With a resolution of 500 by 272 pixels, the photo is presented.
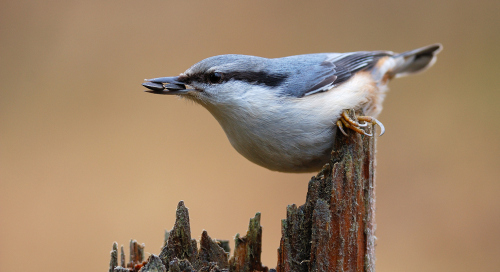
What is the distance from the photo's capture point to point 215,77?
240 cm

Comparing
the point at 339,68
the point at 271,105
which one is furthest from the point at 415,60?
the point at 271,105

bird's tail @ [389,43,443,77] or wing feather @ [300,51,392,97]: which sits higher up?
bird's tail @ [389,43,443,77]

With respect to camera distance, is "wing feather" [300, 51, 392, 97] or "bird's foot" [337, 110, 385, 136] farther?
"wing feather" [300, 51, 392, 97]

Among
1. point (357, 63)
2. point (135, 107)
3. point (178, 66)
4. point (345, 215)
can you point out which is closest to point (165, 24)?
point (178, 66)

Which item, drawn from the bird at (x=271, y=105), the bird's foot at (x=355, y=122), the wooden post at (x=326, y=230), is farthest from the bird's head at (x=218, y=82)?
the wooden post at (x=326, y=230)

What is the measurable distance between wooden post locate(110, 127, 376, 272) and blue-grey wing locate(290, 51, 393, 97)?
49cm

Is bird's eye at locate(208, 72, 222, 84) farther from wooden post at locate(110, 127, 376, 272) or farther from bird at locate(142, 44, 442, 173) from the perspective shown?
wooden post at locate(110, 127, 376, 272)

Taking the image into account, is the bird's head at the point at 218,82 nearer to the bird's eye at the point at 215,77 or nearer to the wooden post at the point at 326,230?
the bird's eye at the point at 215,77

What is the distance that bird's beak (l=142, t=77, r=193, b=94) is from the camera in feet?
7.74

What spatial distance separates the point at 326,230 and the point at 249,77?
3.02 feet

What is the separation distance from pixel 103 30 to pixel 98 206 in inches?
66.9

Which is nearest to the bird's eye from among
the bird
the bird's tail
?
the bird

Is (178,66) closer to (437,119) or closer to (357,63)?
(357,63)

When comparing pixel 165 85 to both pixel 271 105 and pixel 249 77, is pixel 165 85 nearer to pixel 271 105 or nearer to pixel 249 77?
pixel 249 77
